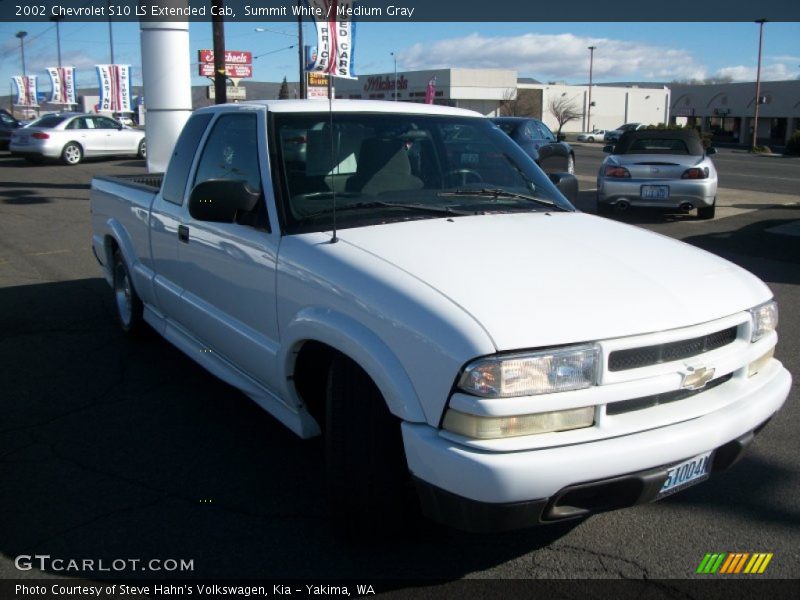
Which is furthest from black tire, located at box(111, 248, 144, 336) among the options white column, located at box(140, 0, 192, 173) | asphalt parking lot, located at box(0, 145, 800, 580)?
white column, located at box(140, 0, 192, 173)

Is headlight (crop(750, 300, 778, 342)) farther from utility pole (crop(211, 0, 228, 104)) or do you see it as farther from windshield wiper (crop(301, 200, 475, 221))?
utility pole (crop(211, 0, 228, 104))

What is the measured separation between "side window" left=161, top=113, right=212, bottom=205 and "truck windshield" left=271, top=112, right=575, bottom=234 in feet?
3.51

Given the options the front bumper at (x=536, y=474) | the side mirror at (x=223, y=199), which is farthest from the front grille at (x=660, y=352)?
the side mirror at (x=223, y=199)

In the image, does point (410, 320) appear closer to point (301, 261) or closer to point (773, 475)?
point (301, 261)

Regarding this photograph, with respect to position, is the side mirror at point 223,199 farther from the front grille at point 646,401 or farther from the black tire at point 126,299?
the black tire at point 126,299

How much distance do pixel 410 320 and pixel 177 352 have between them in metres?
3.66

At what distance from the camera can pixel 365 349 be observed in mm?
2812

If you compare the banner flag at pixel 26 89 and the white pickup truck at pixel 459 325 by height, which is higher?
the banner flag at pixel 26 89

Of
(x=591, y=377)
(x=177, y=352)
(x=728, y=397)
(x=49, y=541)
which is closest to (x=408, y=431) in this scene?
(x=591, y=377)

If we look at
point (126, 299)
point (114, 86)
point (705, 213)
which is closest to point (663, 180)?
point (705, 213)

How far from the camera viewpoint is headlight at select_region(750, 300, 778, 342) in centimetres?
314

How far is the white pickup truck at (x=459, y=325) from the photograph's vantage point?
2562mm

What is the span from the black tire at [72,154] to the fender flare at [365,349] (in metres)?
22.9

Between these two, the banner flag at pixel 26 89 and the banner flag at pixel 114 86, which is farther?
the banner flag at pixel 26 89
